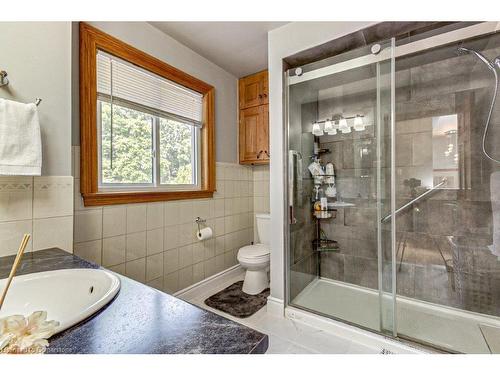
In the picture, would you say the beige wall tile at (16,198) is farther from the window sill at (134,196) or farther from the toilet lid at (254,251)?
the toilet lid at (254,251)

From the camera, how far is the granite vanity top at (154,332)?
49cm

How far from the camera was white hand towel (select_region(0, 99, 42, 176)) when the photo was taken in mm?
1050

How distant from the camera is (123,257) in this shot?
1693 millimetres

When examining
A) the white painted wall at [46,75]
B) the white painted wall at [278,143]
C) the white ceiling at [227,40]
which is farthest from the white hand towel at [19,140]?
the white painted wall at [278,143]

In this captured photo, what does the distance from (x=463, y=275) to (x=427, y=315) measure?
0.42m

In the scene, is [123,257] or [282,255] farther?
[282,255]

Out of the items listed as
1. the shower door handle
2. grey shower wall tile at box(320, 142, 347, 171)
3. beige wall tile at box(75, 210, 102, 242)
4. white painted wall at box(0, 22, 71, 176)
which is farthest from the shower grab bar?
white painted wall at box(0, 22, 71, 176)

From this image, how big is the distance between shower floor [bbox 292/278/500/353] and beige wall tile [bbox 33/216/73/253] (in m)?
1.63

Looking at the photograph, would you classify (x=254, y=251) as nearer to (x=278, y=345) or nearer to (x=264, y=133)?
(x=278, y=345)

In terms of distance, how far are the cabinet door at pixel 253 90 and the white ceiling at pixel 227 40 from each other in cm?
13
